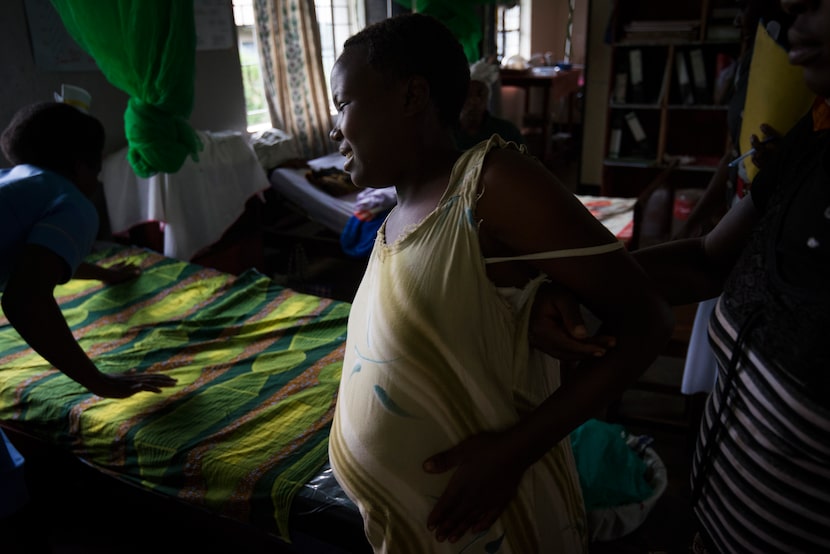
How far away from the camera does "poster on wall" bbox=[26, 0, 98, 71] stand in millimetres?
2941

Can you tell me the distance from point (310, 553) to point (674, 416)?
5.69 feet

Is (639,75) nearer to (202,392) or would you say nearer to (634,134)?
(634,134)

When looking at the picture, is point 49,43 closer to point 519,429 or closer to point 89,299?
point 89,299

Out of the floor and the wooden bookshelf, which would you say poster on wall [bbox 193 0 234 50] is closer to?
the wooden bookshelf

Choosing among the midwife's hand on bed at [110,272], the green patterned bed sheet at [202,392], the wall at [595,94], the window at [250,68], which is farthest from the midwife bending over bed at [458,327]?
the wall at [595,94]

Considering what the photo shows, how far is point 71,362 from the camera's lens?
1.57 metres

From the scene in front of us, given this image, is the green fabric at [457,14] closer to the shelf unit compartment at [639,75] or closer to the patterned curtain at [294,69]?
the patterned curtain at [294,69]

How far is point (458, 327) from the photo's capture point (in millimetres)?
758

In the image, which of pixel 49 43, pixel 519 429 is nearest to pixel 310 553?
pixel 519 429

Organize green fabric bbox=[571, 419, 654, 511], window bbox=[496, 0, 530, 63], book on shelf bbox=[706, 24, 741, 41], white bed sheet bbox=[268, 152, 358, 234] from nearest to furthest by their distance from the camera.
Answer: green fabric bbox=[571, 419, 654, 511], white bed sheet bbox=[268, 152, 358, 234], book on shelf bbox=[706, 24, 741, 41], window bbox=[496, 0, 530, 63]

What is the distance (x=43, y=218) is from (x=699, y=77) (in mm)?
4219

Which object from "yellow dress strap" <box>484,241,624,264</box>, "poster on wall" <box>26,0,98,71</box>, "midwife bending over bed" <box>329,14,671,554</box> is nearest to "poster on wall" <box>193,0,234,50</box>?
"poster on wall" <box>26,0,98,71</box>

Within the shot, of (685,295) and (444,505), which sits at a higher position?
(685,295)

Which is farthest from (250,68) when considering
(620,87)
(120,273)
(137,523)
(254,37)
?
(137,523)
